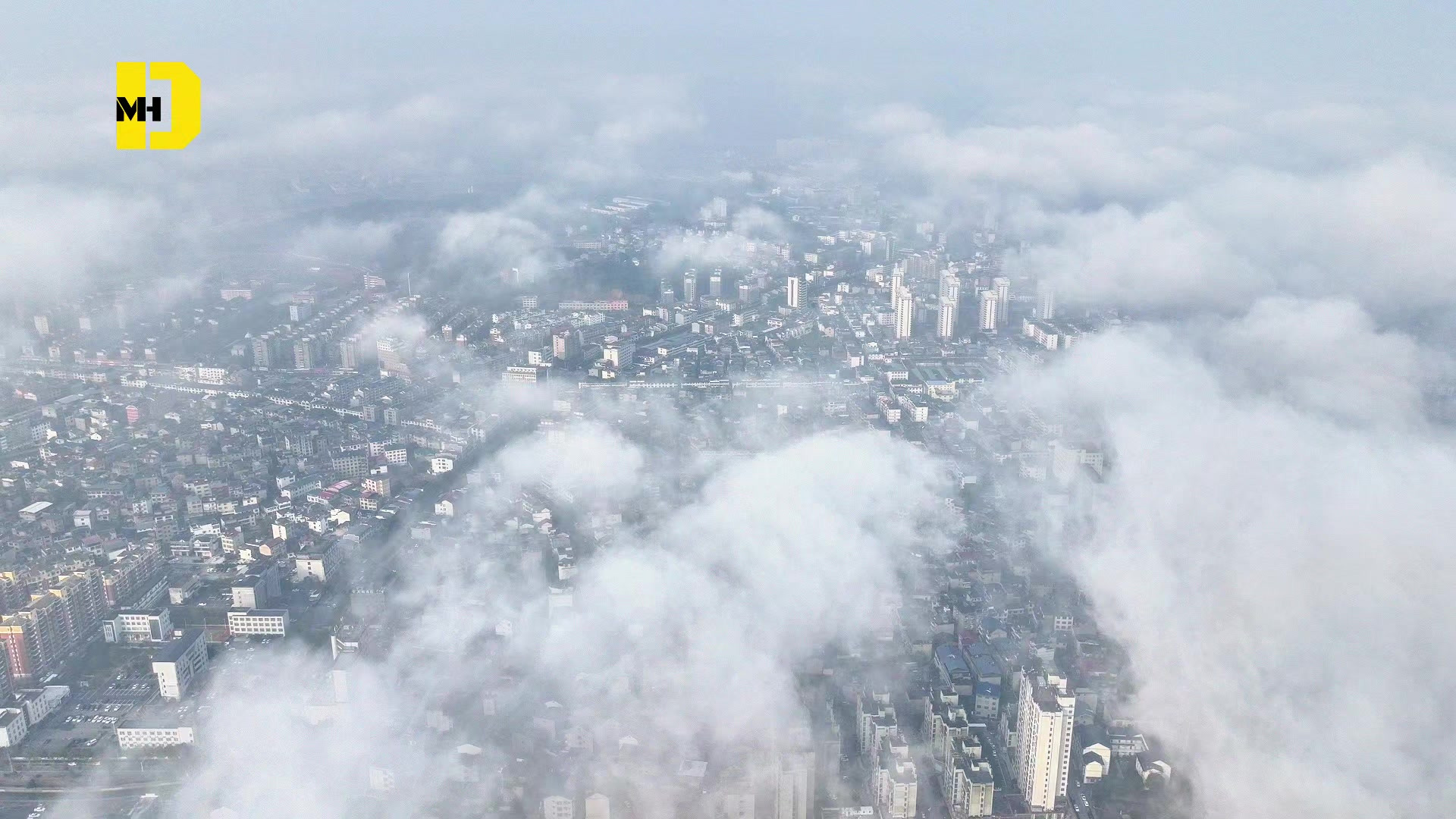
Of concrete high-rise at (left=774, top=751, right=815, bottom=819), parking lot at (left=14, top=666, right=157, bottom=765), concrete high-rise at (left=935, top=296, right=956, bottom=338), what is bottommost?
parking lot at (left=14, top=666, right=157, bottom=765)

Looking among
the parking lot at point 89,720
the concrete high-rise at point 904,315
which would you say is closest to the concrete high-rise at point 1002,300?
the concrete high-rise at point 904,315

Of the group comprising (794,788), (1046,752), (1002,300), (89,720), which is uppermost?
(1002,300)

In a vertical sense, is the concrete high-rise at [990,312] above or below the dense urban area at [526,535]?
above

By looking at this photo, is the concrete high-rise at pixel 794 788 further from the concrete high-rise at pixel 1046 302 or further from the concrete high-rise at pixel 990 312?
the concrete high-rise at pixel 990 312

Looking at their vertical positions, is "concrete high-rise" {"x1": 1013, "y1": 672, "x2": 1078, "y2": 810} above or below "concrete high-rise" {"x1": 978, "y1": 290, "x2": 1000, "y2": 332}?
below

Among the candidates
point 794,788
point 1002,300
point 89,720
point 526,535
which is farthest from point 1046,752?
point 1002,300

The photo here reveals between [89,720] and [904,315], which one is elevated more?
[904,315]

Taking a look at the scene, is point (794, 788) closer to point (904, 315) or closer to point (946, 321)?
point (946, 321)

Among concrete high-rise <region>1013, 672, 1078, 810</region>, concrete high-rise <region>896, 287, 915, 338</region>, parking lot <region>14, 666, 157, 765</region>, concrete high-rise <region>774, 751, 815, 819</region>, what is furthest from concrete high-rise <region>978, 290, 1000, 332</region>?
parking lot <region>14, 666, 157, 765</region>

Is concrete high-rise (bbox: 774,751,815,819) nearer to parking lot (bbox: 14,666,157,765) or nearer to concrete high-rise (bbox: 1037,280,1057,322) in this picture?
parking lot (bbox: 14,666,157,765)

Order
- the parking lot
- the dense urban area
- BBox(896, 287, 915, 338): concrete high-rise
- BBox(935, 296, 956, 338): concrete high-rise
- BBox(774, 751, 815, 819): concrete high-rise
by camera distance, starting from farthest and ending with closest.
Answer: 1. BBox(896, 287, 915, 338): concrete high-rise
2. BBox(935, 296, 956, 338): concrete high-rise
3. the parking lot
4. the dense urban area
5. BBox(774, 751, 815, 819): concrete high-rise

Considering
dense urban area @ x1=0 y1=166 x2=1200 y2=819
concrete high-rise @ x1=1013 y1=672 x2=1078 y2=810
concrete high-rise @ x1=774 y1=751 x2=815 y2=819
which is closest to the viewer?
concrete high-rise @ x1=774 y1=751 x2=815 y2=819
